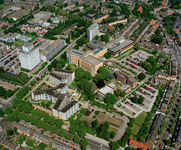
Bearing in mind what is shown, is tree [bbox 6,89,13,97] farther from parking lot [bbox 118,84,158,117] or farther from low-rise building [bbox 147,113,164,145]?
low-rise building [bbox 147,113,164,145]

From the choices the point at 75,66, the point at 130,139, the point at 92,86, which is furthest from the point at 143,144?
the point at 75,66

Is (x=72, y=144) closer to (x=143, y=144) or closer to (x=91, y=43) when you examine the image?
(x=143, y=144)

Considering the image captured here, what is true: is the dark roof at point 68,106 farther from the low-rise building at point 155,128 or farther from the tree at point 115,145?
the low-rise building at point 155,128

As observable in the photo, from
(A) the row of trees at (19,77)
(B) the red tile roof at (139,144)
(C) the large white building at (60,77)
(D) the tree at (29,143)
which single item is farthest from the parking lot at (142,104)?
(A) the row of trees at (19,77)

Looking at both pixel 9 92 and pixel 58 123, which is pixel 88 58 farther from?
pixel 58 123

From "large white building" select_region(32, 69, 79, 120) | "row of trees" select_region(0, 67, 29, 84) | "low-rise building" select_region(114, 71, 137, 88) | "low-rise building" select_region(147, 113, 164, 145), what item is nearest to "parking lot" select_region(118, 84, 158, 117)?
"low-rise building" select_region(114, 71, 137, 88)

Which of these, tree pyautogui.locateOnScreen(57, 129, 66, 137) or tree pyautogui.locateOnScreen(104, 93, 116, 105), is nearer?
tree pyautogui.locateOnScreen(57, 129, 66, 137)
